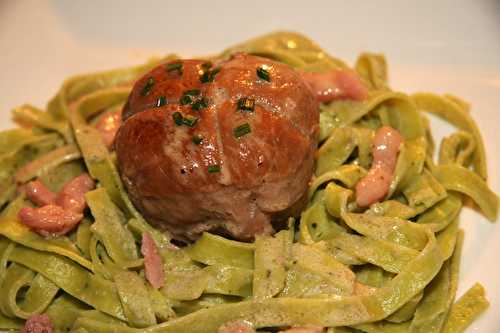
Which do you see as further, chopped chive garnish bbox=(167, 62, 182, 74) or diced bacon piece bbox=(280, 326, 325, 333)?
chopped chive garnish bbox=(167, 62, 182, 74)

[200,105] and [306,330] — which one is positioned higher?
[200,105]

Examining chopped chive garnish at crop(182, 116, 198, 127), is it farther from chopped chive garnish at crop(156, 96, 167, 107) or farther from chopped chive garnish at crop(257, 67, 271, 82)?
chopped chive garnish at crop(257, 67, 271, 82)

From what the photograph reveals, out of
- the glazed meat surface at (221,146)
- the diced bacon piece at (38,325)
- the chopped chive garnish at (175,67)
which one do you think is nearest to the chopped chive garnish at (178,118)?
the glazed meat surface at (221,146)

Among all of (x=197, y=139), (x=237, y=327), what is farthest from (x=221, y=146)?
(x=237, y=327)

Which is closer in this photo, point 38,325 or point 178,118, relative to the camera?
point 178,118

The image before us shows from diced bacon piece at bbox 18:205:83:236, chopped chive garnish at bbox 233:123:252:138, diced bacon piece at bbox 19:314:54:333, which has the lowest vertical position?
diced bacon piece at bbox 19:314:54:333

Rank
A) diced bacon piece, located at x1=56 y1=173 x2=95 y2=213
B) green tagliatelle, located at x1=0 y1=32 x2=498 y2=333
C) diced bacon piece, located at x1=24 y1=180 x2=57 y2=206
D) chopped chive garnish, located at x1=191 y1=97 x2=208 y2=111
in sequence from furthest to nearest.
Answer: diced bacon piece, located at x1=24 y1=180 x2=57 y2=206, diced bacon piece, located at x1=56 y1=173 x2=95 y2=213, green tagliatelle, located at x1=0 y1=32 x2=498 y2=333, chopped chive garnish, located at x1=191 y1=97 x2=208 y2=111

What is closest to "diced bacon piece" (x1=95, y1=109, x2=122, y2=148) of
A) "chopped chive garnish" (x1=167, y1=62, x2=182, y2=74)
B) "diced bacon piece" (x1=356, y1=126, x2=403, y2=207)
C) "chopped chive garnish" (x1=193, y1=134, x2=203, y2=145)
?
"chopped chive garnish" (x1=167, y1=62, x2=182, y2=74)

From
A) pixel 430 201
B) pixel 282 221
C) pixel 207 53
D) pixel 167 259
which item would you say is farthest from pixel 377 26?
pixel 167 259

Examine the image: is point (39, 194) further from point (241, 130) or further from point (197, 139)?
point (241, 130)
